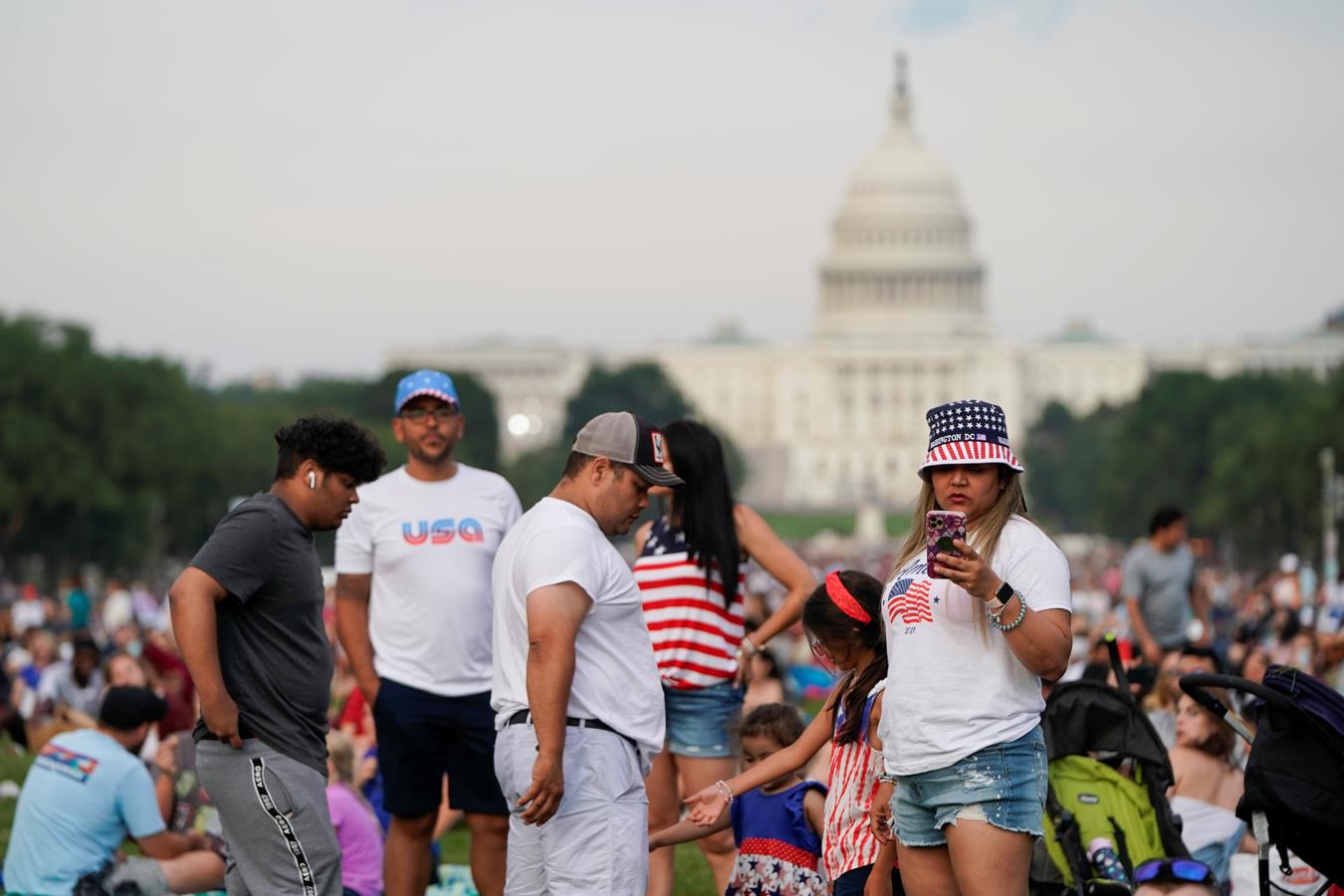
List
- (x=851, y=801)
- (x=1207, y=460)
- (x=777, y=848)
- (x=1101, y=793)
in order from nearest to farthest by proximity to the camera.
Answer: (x=851, y=801)
(x=777, y=848)
(x=1101, y=793)
(x=1207, y=460)

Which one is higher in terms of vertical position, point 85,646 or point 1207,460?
point 85,646

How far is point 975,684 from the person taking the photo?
253 inches

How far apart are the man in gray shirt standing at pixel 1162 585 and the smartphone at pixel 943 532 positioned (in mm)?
6794

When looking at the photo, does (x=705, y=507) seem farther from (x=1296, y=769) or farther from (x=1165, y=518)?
(x=1165, y=518)

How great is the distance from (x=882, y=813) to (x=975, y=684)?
712 millimetres

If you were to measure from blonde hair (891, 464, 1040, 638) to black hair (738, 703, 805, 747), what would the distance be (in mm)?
1259

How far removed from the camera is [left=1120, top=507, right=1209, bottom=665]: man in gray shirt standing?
12.7 meters

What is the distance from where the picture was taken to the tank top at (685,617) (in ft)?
27.4

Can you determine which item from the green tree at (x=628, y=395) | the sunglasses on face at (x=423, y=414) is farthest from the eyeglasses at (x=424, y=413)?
the green tree at (x=628, y=395)

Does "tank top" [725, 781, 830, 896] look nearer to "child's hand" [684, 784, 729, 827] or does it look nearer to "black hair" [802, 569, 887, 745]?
"child's hand" [684, 784, 729, 827]

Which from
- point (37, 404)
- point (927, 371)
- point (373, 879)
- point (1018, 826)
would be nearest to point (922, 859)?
point (1018, 826)

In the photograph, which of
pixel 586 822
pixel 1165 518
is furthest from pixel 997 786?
pixel 1165 518

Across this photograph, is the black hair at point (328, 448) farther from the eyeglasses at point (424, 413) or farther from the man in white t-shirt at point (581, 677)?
the eyeglasses at point (424, 413)

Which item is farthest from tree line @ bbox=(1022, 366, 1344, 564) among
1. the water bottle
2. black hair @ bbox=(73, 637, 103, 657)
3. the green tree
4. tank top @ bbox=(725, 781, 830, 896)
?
tank top @ bbox=(725, 781, 830, 896)
